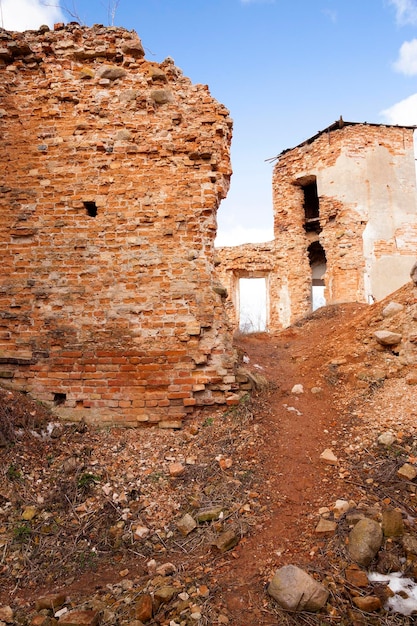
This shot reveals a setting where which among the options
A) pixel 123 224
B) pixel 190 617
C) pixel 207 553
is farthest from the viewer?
pixel 123 224

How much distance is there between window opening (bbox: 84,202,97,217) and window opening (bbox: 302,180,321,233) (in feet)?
37.1

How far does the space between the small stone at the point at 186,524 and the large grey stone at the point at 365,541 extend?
1133mm

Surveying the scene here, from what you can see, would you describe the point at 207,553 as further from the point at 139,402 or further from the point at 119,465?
the point at 139,402

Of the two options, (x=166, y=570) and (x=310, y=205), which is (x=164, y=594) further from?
(x=310, y=205)

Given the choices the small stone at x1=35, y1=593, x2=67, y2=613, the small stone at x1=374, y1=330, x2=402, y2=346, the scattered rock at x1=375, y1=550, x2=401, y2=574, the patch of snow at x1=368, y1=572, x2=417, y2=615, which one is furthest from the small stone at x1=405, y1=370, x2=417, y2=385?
the small stone at x1=35, y1=593, x2=67, y2=613

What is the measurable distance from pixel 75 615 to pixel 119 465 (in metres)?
1.48

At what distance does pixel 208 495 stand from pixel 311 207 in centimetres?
1468

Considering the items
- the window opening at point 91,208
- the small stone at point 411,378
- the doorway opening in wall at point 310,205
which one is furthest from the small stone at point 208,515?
the doorway opening in wall at point 310,205

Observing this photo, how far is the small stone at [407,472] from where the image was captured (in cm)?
304

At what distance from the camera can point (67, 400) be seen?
4320mm

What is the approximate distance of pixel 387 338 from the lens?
16.6 ft

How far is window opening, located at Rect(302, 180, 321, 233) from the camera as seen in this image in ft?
48.7

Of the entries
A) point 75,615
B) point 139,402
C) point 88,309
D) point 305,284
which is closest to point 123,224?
point 88,309

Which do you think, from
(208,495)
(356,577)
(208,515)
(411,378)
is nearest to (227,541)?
(208,515)
